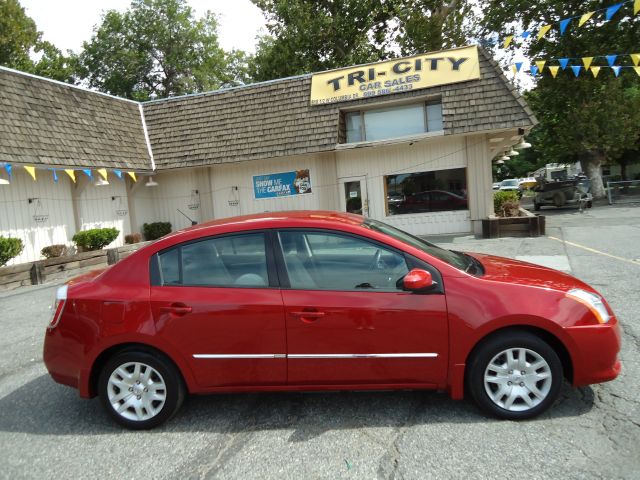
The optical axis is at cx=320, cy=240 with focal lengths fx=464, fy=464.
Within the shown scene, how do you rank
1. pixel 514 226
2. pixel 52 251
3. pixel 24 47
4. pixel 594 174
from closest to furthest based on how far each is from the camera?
pixel 52 251
pixel 514 226
pixel 594 174
pixel 24 47

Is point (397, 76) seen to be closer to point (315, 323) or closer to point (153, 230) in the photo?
point (153, 230)

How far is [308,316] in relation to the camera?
336 cm

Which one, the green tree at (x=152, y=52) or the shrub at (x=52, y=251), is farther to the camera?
the green tree at (x=152, y=52)

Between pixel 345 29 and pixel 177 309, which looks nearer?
pixel 177 309

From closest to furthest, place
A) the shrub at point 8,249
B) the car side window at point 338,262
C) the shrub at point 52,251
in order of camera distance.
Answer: the car side window at point 338,262, the shrub at point 8,249, the shrub at point 52,251

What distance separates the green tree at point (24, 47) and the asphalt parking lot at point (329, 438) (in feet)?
95.7

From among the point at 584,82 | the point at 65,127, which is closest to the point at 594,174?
the point at 584,82

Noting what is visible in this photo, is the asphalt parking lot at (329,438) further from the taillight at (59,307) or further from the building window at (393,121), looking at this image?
the building window at (393,121)

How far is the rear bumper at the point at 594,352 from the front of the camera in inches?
127

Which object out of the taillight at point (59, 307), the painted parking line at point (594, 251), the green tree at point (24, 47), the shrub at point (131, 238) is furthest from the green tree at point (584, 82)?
the green tree at point (24, 47)

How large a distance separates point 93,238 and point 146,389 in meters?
10.9

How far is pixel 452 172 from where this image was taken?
1403 centimetres

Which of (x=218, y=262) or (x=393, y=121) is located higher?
(x=393, y=121)

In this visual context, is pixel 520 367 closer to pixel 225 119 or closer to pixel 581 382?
pixel 581 382
